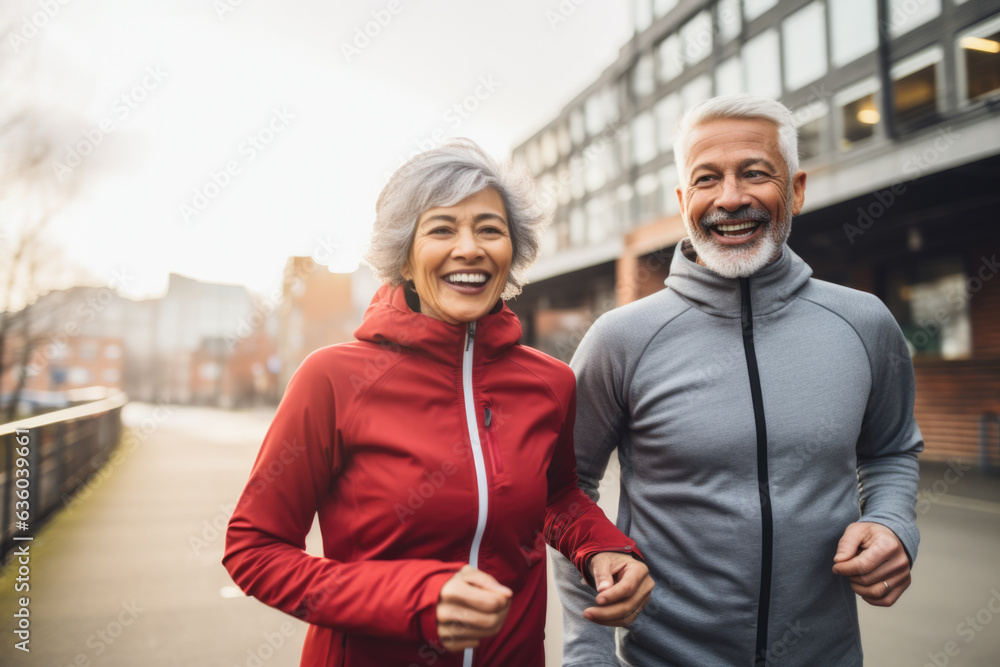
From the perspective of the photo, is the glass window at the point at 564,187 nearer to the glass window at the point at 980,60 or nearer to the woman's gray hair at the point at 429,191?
the glass window at the point at 980,60

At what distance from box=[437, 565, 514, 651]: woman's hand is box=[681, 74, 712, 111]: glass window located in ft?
59.2

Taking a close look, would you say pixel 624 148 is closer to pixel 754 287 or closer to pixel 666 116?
pixel 666 116

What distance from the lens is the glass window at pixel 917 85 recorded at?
10102mm

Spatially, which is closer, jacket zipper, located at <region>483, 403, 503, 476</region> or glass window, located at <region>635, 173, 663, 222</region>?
jacket zipper, located at <region>483, 403, 503, 476</region>

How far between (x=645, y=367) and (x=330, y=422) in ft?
2.85

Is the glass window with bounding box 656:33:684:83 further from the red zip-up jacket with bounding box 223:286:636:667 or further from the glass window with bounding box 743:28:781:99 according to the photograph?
the red zip-up jacket with bounding box 223:286:636:667

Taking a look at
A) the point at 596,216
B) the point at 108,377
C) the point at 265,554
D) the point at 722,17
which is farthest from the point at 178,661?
the point at 108,377

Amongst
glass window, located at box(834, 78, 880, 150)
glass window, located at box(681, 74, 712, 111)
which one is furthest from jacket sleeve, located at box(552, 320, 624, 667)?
glass window, located at box(681, 74, 712, 111)

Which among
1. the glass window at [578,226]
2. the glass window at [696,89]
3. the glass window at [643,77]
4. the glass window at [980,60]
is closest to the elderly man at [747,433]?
the glass window at [980,60]

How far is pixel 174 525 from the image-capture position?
7.20 metres

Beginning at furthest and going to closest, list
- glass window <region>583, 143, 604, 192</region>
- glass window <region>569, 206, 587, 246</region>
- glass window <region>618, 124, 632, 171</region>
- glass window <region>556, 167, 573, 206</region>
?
glass window <region>556, 167, 573, 206</region>, glass window <region>569, 206, 587, 246</region>, glass window <region>583, 143, 604, 192</region>, glass window <region>618, 124, 632, 171</region>

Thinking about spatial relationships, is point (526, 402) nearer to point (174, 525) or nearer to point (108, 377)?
point (174, 525)

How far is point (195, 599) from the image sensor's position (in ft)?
15.6

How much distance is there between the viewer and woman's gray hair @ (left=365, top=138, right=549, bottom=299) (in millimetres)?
1504
